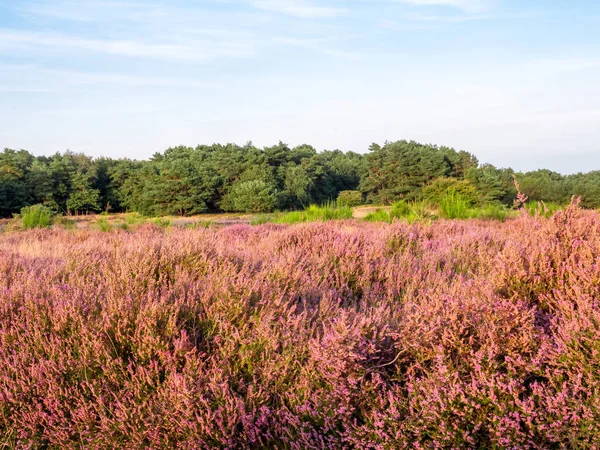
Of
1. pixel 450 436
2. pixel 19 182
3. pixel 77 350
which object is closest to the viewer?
pixel 450 436

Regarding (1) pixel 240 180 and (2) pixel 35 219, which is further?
(1) pixel 240 180

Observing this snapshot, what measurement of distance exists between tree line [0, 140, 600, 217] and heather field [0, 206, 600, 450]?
91.3 feet

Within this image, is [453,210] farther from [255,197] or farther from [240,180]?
[240,180]

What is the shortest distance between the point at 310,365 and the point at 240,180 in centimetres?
3736

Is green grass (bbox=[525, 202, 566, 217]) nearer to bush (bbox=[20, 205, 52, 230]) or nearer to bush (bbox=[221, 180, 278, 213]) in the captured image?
bush (bbox=[20, 205, 52, 230])

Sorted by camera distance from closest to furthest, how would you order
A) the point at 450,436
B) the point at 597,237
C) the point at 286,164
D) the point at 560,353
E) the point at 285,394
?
the point at 450,436
the point at 560,353
the point at 285,394
the point at 597,237
the point at 286,164

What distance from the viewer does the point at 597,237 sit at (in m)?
3.24

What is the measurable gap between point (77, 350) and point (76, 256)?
2.24 metres

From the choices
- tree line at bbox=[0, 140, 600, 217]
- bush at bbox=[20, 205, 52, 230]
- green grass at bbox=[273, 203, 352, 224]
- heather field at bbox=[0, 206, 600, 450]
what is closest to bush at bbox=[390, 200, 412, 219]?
green grass at bbox=[273, 203, 352, 224]

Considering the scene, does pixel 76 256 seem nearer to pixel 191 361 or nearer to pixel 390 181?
pixel 191 361

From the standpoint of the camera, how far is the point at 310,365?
2.45 metres

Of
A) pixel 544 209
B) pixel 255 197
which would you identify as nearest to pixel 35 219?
pixel 544 209

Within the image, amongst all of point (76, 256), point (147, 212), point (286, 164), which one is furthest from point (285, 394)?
point (286, 164)

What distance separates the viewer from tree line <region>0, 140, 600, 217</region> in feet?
116
